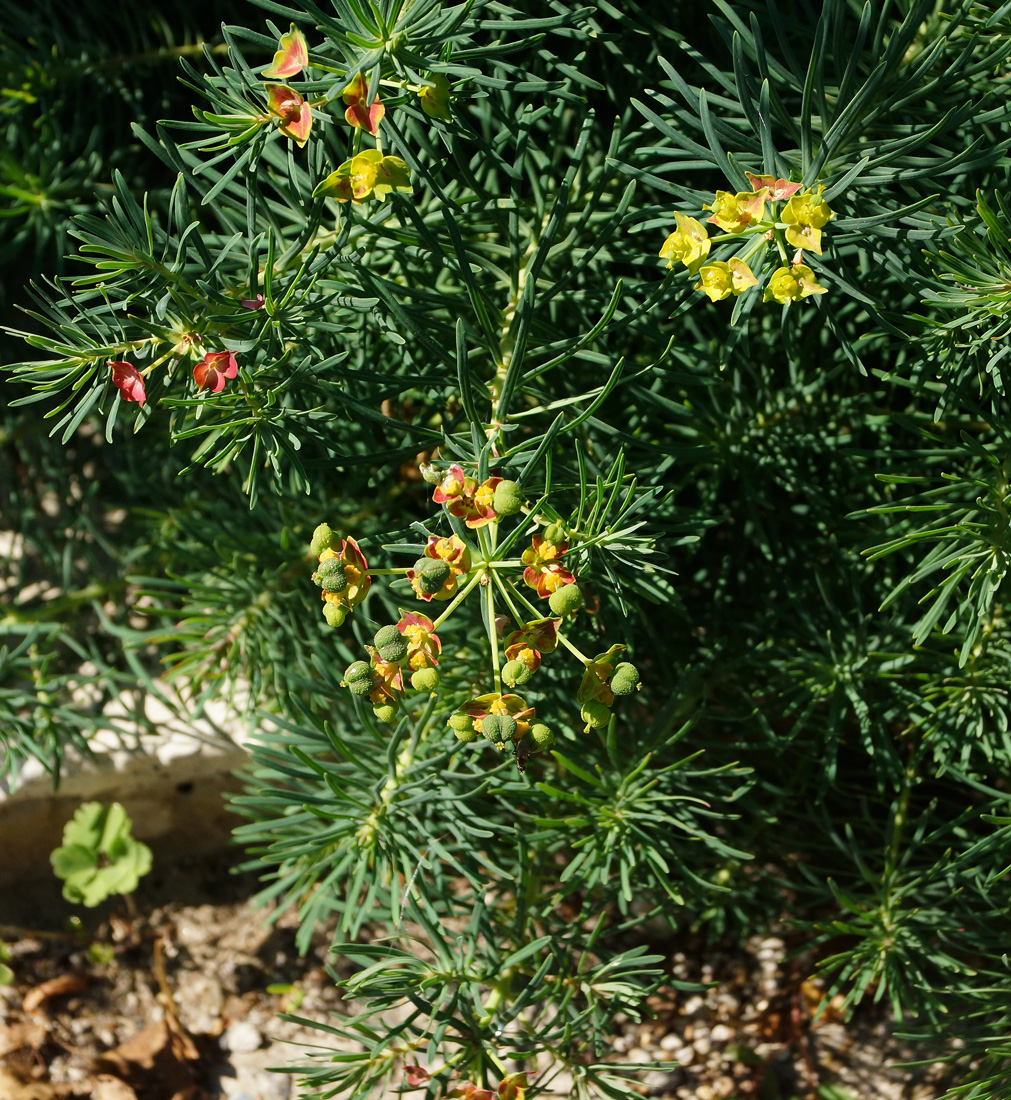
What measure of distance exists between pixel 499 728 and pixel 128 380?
1.51ft

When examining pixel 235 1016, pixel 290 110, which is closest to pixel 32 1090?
pixel 235 1016

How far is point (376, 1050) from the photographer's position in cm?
115

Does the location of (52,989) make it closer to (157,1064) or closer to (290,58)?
(157,1064)

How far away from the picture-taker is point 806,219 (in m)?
0.84

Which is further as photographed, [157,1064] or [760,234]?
[157,1064]

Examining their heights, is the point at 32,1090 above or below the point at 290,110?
below

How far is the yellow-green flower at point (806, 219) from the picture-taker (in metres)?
0.83

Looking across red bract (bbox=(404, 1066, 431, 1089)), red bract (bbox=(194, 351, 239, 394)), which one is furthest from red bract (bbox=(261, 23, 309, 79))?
red bract (bbox=(404, 1066, 431, 1089))

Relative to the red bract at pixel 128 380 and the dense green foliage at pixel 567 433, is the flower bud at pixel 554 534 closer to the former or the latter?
the dense green foliage at pixel 567 433

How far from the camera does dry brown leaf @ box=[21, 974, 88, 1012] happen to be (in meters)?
1.71

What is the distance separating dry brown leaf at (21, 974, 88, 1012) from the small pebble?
276mm

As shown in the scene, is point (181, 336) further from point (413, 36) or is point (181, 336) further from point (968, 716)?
point (968, 716)

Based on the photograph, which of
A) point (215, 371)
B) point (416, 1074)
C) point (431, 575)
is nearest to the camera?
point (431, 575)

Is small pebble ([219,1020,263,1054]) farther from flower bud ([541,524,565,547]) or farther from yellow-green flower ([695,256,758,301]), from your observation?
yellow-green flower ([695,256,758,301])
